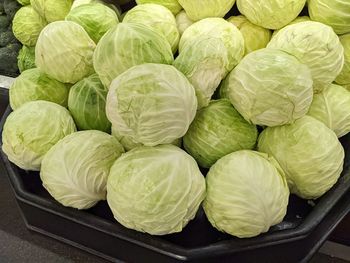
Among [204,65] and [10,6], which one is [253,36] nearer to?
[204,65]

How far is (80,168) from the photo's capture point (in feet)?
3.82

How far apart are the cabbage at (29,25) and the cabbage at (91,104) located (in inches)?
38.9

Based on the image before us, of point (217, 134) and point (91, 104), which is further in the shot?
Result: point (91, 104)

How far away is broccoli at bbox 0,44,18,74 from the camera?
266 cm

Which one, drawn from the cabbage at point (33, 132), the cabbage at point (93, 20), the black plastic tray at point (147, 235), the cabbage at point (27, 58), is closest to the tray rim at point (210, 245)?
the black plastic tray at point (147, 235)

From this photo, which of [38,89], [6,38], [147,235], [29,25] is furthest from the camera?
[6,38]

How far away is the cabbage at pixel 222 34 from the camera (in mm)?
1367

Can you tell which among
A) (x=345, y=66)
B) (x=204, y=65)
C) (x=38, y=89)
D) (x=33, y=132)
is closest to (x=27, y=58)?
(x=38, y=89)

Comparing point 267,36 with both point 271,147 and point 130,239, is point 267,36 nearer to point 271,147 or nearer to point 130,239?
point 271,147

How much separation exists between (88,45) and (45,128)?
0.33 m

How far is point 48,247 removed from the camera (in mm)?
1846

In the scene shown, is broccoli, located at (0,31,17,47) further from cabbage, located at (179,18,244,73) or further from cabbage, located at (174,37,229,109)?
cabbage, located at (174,37,229,109)

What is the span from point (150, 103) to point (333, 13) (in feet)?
2.64

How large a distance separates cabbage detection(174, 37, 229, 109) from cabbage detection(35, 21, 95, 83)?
368 millimetres
